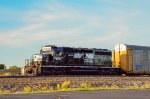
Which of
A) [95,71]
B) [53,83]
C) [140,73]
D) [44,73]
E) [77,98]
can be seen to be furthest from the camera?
[140,73]

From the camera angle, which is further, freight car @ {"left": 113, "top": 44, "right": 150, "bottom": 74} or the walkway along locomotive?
freight car @ {"left": 113, "top": 44, "right": 150, "bottom": 74}

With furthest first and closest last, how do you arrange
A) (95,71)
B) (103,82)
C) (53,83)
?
(95,71), (103,82), (53,83)

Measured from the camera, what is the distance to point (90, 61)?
4959cm

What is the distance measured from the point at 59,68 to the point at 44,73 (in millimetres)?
2048

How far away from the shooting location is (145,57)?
5372 cm

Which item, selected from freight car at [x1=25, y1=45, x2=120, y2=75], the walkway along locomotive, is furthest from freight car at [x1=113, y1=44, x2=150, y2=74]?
freight car at [x1=25, y1=45, x2=120, y2=75]

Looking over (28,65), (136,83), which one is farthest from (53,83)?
(28,65)

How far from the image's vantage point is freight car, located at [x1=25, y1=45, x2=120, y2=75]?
151ft

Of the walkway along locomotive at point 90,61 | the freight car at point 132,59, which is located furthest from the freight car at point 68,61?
the freight car at point 132,59

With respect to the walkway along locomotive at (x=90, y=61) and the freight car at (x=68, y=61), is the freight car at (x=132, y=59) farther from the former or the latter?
the freight car at (x=68, y=61)

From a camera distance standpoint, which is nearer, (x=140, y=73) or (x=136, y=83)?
(x=136, y=83)

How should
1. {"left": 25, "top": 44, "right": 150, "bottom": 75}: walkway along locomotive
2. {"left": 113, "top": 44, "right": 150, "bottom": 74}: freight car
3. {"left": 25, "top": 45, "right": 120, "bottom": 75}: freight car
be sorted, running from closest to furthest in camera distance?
{"left": 25, "top": 45, "right": 120, "bottom": 75}: freight car < {"left": 25, "top": 44, "right": 150, "bottom": 75}: walkway along locomotive < {"left": 113, "top": 44, "right": 150, "bottom": 74}: freight car

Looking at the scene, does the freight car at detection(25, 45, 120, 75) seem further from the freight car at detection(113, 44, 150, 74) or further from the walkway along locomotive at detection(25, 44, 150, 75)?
the freight car at detection(113, 44, 150, 74)

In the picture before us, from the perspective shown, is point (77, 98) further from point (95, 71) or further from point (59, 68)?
point (95, 71)
